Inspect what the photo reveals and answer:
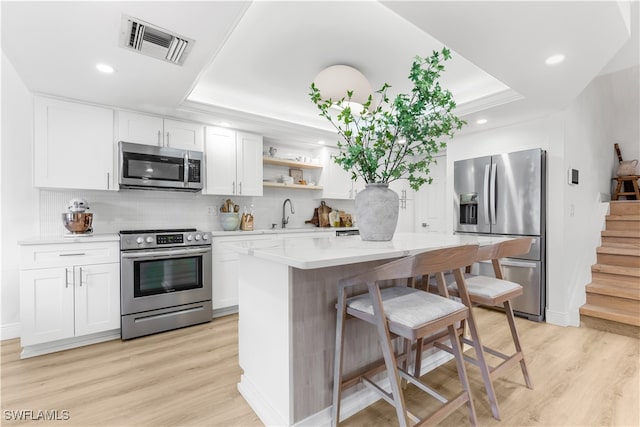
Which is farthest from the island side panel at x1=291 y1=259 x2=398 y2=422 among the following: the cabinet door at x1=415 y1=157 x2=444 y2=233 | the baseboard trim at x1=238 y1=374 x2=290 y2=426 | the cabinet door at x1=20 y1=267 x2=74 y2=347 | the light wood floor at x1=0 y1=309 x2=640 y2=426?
the cabinet door at x1=415 y1=157 x2=444 y2=233

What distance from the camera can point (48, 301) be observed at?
2523 millimetres

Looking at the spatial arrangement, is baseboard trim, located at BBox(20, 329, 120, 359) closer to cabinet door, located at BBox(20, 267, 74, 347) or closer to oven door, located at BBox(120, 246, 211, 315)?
cabinet door, located at BBox(20, 267, 74, 347)

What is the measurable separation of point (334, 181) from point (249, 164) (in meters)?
1.46

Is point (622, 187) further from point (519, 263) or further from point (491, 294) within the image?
point (491, 294)

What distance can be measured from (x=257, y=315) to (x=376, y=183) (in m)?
1.06

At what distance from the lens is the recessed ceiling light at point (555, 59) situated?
2.07 meters

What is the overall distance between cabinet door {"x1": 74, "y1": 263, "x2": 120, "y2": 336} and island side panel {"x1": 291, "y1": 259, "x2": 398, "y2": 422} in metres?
2.17

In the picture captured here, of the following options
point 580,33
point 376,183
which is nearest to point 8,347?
point 376,183

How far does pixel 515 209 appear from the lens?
11.1 feet

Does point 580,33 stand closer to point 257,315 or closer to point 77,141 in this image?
point 257,315

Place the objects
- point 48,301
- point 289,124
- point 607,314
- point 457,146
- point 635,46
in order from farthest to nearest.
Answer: point 457,146, point 289,124, point 607,314, point 635,46, point 48,301

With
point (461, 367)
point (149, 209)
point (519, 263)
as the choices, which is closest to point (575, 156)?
point (519, 263)

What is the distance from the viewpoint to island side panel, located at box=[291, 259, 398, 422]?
154cm

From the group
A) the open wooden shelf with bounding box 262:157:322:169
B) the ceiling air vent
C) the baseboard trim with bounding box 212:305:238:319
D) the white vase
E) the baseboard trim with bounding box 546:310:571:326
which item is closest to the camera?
the ceiling air vent
